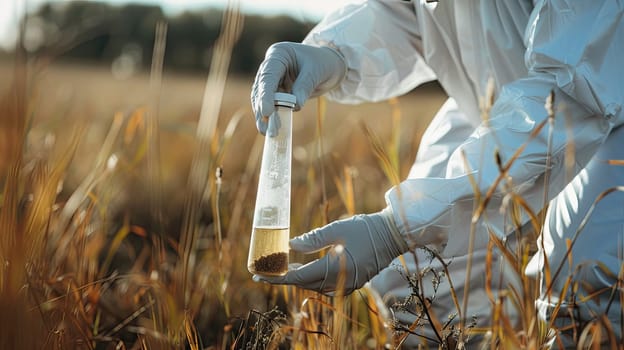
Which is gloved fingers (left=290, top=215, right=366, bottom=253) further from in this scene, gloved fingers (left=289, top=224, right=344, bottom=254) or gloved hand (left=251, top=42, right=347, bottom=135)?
gloved hand (left=251, top=42, right=347, bottom=135)

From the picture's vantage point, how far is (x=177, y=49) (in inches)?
717

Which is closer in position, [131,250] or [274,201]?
[274,201]

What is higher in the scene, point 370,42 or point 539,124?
point 370,42

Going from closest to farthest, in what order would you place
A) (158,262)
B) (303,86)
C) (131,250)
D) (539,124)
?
1. (539,124)
2. (303,86)
3. (158,262)
4. (131,250)

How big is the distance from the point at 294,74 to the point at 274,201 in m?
0.37

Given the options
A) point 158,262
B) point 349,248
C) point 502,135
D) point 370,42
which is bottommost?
point 158,262

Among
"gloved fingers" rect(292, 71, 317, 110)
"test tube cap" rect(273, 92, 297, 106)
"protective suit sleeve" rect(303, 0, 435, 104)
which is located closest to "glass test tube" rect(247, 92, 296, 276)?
"test tube cap" rect(273, 92, 297, 106)

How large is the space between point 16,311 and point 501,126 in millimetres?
823

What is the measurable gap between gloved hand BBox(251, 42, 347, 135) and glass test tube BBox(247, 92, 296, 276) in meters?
0.04

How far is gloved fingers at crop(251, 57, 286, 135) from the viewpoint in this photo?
1286 millimetres

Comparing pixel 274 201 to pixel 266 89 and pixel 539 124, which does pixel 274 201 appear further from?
pixel 539 124

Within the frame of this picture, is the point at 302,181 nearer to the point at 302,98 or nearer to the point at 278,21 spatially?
the point at 302,98

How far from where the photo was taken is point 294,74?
1.52 metres

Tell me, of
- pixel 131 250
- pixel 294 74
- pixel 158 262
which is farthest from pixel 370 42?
pixel 131 250
